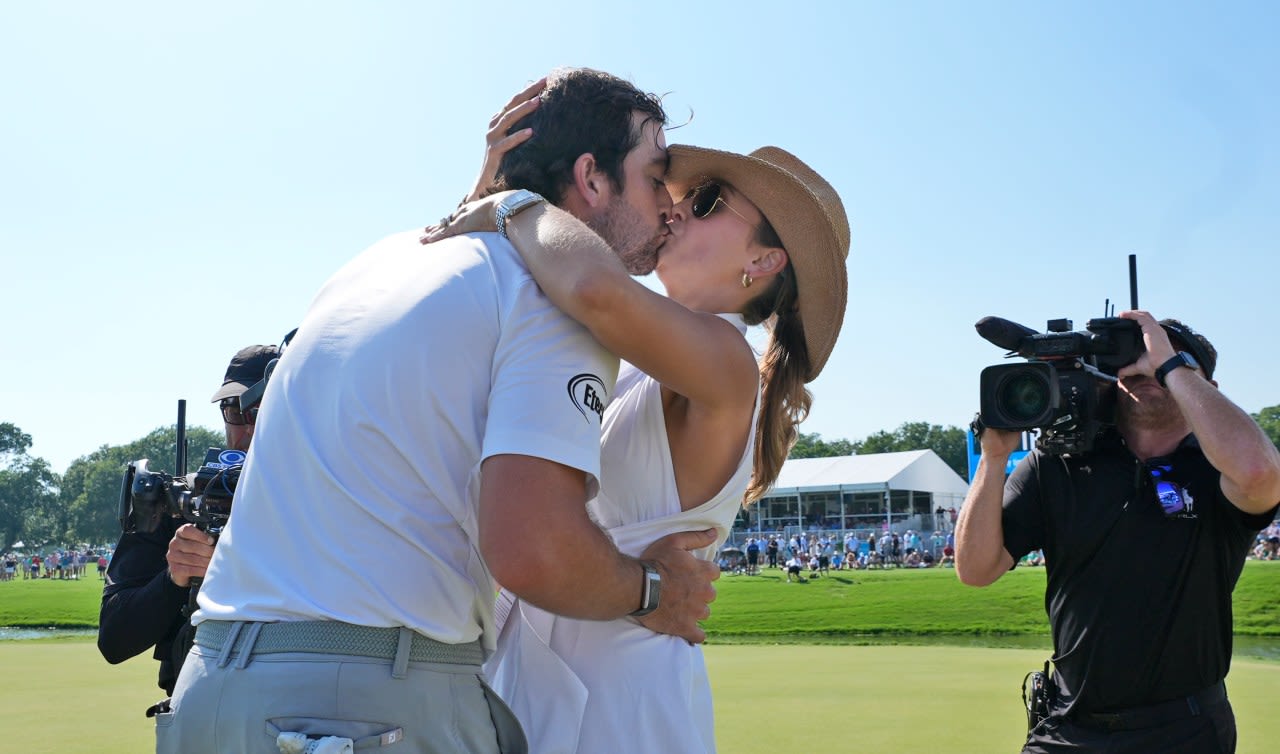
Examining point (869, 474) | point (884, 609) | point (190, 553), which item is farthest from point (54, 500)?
point (190, 553)

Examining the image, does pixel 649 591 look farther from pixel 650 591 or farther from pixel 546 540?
pixel 546 540

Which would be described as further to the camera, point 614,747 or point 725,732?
point 725,732

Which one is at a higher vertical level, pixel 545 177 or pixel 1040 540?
pixel 545 177

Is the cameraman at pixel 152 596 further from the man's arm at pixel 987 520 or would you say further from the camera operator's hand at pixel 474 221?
the man's arm at pixel 987 520

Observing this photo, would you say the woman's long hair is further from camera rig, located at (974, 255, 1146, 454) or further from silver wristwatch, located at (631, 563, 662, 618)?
camera rig, located at (974, 255, 1146, 454)

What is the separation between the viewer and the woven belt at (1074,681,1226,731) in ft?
13.8

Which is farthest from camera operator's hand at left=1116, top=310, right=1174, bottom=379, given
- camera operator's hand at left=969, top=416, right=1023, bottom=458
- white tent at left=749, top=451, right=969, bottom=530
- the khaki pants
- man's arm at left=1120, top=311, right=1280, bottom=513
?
white tent at left=749, top=451, right=969, bottom=530

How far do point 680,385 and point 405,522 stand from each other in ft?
2.21

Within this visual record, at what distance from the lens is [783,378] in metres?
3.34

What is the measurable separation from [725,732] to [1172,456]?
4713 millimetres

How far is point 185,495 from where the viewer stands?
4.13m

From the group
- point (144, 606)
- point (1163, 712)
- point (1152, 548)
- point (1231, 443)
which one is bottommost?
point (1163, 712)

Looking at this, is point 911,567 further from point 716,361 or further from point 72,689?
point 716,361

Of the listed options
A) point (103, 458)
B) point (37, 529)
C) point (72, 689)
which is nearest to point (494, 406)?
point (72, 689)
